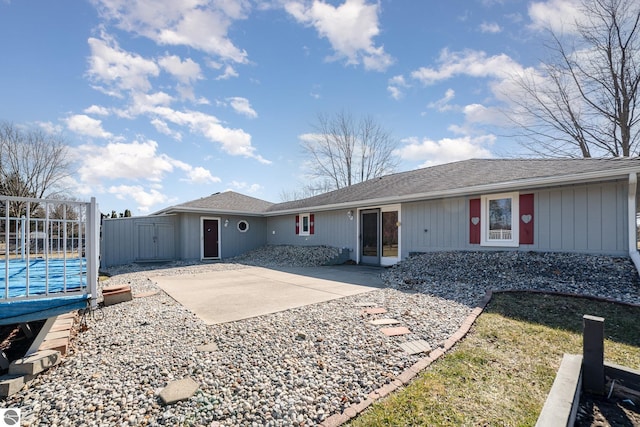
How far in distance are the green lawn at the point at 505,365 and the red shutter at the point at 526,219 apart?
282 cm

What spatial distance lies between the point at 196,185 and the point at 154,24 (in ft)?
50.8

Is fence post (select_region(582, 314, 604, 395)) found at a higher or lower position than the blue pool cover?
lower

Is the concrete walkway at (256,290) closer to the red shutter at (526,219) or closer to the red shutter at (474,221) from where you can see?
the red shutter at (474,221)

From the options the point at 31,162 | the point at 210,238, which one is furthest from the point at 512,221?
the point at 31,162

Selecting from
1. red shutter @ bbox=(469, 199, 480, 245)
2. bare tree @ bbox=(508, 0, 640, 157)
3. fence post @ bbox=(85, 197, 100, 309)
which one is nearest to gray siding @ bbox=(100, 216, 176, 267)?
fence post @ bbox=(85, 197, 100, 309)

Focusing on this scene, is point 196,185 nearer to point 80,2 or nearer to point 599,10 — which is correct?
point 80,2

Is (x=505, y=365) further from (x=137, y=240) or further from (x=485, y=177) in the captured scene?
(x=137, y=240)

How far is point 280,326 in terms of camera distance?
152 inches

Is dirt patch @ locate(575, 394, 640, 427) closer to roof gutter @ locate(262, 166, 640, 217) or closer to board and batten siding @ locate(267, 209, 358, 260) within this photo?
roof gutter @ locate(262, 166, 640, 217)

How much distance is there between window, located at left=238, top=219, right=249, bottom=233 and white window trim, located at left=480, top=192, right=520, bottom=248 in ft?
36.5

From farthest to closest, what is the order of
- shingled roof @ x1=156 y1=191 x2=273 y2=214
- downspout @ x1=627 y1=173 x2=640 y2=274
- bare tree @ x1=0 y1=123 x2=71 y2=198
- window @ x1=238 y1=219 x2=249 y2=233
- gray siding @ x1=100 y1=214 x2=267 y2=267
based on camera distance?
bare tree @ x1=0 y1=123 x2=71 y2=198, window @ x1=238 y1=219 x2=249 y2=233, shingled roof @ x1=156 y1=191 x2=273 y2=214, gray siding @ x1=100 y1=214 x2=267 y2=267, downspout @ x1=627 y1=173 x2=640 y2=274

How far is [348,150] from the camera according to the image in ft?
81.9

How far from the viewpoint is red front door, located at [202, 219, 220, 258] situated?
14047 mm

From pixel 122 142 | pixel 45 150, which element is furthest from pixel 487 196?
pixel 45 150
